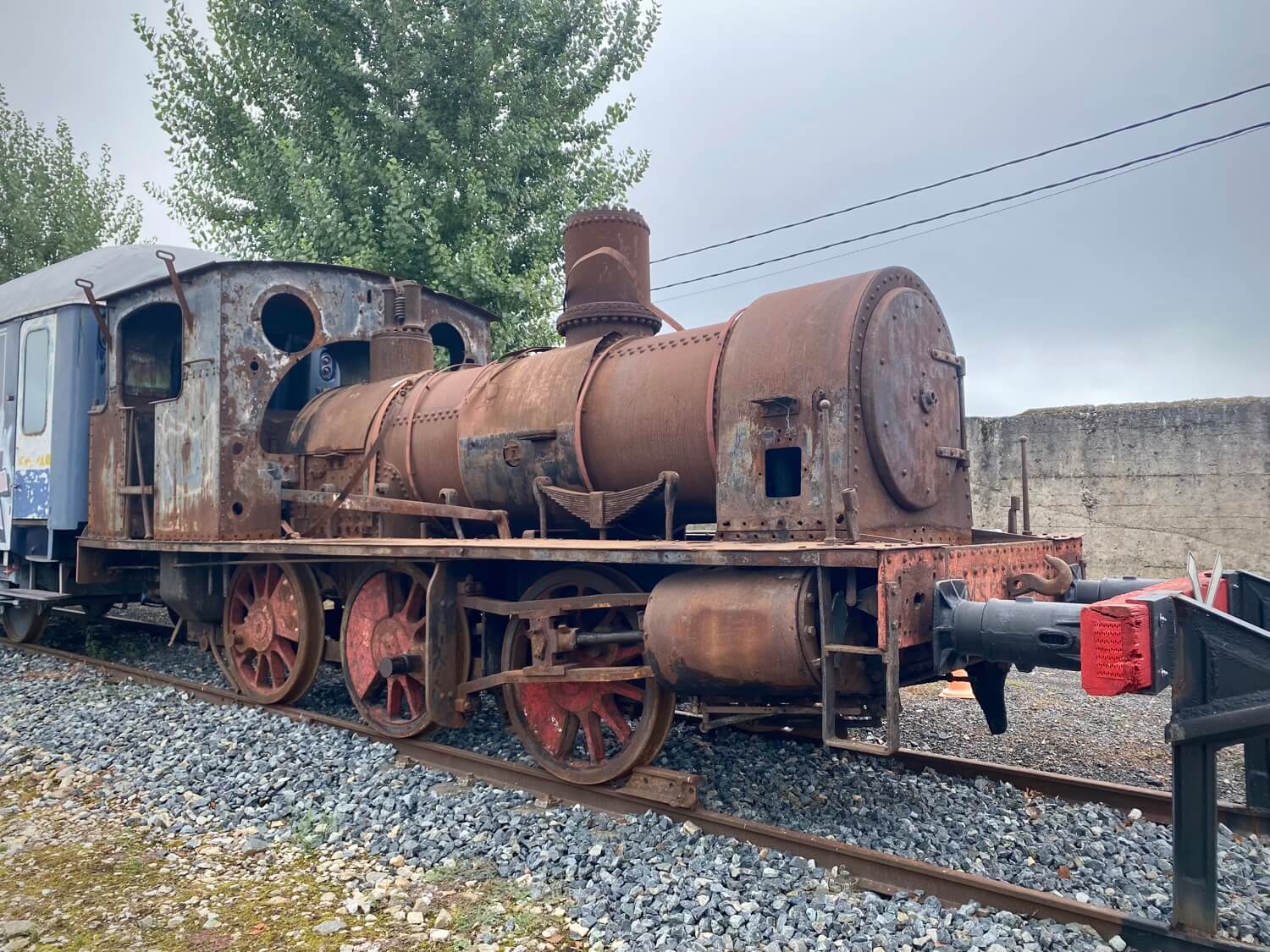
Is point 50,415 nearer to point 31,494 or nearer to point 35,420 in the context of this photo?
point 35,420

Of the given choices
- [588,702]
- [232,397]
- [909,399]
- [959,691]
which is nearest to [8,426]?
[232,397]

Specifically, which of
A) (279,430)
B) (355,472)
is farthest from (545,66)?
(355,472)

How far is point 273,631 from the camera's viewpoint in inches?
262

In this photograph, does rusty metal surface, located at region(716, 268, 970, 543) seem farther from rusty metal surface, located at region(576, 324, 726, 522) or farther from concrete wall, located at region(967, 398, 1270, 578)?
concrete wall, located at region(967, 398, 1270, 578)

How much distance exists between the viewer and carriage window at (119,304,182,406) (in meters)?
7.97

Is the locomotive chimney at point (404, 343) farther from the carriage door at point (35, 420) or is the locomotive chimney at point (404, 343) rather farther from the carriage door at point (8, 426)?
the carriage door at point (8, 426)

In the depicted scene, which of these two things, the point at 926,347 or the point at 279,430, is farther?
the point at 279,430

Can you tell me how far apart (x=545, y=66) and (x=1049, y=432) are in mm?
8826

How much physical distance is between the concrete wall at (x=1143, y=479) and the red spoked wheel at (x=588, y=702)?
8.74 metres

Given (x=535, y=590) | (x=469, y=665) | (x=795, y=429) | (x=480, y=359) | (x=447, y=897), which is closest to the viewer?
(x=447, y=897)

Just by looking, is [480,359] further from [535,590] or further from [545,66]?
[545,66]

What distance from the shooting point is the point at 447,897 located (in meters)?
3.68

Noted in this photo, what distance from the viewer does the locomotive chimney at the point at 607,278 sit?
5719mm

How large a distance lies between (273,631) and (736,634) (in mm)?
4228
